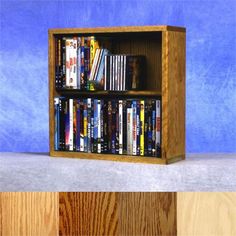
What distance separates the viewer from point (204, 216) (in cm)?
222

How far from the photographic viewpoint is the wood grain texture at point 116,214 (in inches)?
87.0

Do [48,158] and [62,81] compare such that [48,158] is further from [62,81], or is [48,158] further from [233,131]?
[233,131]

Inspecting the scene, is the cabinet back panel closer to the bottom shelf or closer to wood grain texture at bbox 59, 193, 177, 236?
the bottom shelf

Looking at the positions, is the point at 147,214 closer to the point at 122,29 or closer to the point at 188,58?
the point at 122,29

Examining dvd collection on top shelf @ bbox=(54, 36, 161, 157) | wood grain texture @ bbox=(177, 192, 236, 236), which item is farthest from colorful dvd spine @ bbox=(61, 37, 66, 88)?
wood grain texture @ bbox=(177, 192, 236, 236)

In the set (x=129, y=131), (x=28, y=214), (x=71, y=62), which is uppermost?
(x=71, y=62)

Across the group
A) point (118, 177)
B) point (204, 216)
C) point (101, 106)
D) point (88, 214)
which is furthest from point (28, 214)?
point (204, 216)

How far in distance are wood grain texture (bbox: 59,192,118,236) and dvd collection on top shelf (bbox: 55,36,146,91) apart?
42 cm

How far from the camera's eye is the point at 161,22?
3.51 m

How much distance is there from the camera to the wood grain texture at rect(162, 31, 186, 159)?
233 centimetres

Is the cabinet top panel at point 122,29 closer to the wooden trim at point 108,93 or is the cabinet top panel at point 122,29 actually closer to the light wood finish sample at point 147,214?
the wooden trim at point 108,93

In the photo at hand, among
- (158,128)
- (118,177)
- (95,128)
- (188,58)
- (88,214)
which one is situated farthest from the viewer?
(188,58)

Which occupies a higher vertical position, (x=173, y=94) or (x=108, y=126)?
(x=173, y=94)

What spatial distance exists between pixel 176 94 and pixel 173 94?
26 mm
